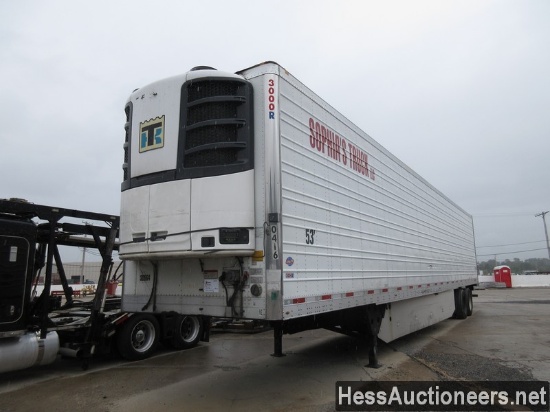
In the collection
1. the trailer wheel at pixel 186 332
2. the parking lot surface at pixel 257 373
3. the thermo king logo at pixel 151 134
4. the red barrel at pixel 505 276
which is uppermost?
the thermo king logo at pixel 151 134

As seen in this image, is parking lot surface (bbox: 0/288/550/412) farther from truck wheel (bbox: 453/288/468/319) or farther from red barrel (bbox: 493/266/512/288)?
red barrel (bbox: 493/266/512/288)

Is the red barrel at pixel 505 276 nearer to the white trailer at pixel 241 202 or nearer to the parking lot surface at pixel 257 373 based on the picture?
the parking lot surface at pixel 257 373

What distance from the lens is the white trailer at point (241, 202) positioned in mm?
4621

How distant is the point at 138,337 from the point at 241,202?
16.1 feet

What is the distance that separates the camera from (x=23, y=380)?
6.69 m

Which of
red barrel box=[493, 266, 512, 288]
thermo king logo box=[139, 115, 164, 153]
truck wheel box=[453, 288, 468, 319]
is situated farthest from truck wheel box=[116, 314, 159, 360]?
red barrel box=[493, 266, 512, 288]

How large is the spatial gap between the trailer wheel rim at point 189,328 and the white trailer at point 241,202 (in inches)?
136

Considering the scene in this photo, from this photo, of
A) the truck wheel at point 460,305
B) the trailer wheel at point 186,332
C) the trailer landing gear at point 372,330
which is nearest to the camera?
the trailer landing gear at point 372,330

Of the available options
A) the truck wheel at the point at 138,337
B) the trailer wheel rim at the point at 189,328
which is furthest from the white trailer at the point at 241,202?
the trailer wheel rim at the point at 189,328

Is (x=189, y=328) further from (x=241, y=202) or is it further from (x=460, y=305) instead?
(x=460, y=305)

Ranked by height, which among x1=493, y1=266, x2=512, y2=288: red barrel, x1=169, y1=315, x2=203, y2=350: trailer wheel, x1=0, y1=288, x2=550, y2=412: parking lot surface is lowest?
x1=0, y1=288, x2=550, y2=412: parking lot surface

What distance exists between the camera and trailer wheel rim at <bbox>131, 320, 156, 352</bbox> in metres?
8.07

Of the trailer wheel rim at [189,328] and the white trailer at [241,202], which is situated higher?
the white trailer at [241,202]

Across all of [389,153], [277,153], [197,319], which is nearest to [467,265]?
[389,153]
